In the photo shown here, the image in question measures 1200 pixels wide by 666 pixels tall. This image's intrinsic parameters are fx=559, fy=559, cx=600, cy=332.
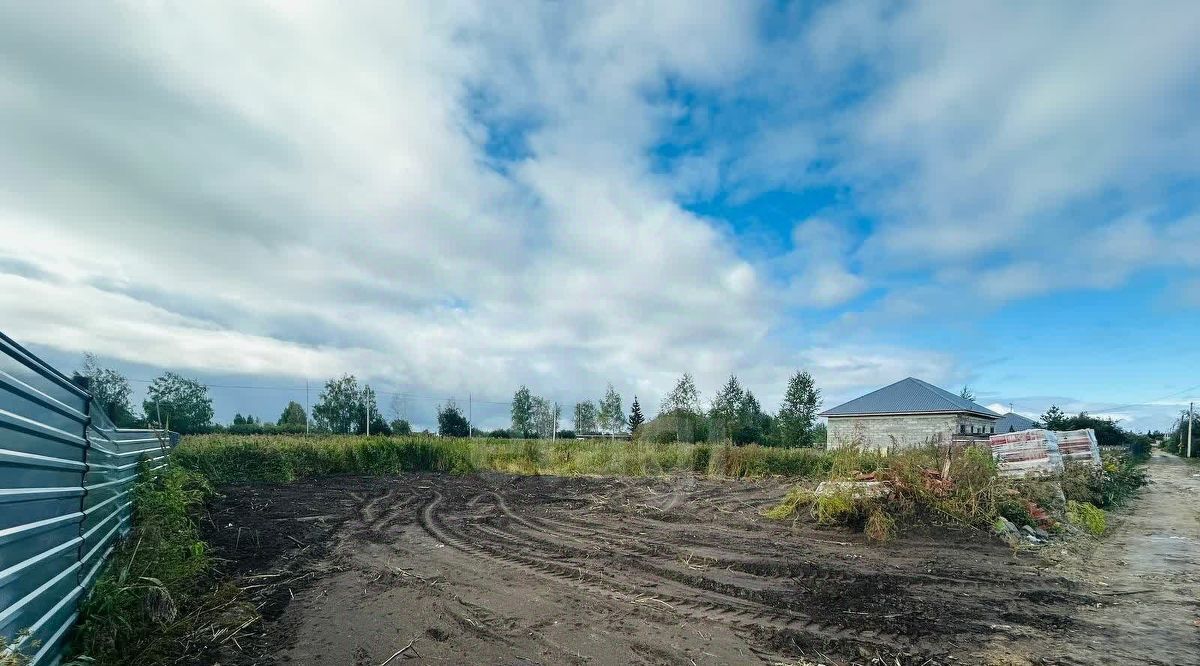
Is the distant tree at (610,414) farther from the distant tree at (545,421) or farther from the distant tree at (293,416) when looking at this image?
the distant tree at (293,416)

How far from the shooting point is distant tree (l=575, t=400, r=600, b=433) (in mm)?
30891

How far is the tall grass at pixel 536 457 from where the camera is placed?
17.0m

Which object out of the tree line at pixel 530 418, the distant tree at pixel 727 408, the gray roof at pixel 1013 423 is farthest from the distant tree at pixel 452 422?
the gray roof at pixel 1013 423

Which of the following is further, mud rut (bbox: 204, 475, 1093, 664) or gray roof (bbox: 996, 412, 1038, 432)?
gray roof (bbox: 996, 412, 1038, 432)

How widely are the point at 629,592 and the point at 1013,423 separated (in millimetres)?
43750

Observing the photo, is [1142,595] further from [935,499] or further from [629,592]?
[629,592]

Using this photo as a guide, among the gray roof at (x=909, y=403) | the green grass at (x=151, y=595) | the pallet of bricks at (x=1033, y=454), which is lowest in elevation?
the green grass at (x=151, y=595)

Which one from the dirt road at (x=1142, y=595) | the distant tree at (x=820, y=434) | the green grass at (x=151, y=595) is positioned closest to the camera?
the green grass at (x=151, y=595)

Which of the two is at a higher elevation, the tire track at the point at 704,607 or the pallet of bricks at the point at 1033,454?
the pallet of bricks at the point at 1033,454

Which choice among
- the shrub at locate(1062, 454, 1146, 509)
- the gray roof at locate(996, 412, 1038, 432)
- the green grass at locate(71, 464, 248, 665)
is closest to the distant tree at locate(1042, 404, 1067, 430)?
the gray roof at locate(996, 412, 1038, 432)

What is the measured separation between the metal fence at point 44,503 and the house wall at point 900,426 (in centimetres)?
2898

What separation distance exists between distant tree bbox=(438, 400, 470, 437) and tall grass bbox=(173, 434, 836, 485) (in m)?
8.24

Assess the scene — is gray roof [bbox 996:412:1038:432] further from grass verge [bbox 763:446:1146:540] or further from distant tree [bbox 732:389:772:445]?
grass verge [bbox 763:446:1146:540]

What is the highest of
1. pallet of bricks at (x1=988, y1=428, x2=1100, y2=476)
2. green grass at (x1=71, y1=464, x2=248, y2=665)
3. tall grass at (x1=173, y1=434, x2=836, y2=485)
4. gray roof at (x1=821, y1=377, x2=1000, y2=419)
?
gray roof at (x1=821, y1=377, x2=1000, y2=419)
